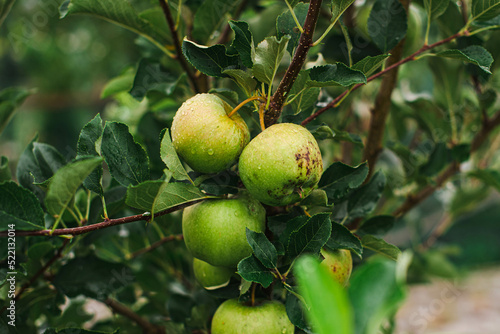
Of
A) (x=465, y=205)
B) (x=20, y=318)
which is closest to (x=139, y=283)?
(x=20, y=318)

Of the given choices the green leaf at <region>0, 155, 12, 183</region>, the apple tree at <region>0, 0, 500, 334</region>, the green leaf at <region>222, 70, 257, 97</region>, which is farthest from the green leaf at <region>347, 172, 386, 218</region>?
the green leaf at <region>0, 155, 12, 183</region>

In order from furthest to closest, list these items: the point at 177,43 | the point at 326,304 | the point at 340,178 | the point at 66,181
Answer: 1. the point at 177,43
2. the point at 340,178
3. the point at 66,181
4. the point at 326,304

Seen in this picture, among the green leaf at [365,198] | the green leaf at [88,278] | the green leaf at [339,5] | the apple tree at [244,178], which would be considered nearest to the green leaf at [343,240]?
the apple tree at [244,178]

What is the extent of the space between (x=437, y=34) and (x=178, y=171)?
659 mm

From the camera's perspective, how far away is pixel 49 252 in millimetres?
563

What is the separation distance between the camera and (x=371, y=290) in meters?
0.20

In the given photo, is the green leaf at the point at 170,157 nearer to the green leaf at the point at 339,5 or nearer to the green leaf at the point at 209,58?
the green leaf at the point at 209,58

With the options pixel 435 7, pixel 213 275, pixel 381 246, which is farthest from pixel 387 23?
pixel 213 275

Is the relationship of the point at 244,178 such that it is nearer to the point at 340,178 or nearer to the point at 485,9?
the point at 340,178

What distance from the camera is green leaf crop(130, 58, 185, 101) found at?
1.92ft

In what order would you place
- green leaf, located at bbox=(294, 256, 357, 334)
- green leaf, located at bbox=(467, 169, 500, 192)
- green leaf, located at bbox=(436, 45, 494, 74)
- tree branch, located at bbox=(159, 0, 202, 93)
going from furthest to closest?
green leaf, located at bbox=(467, 169, 500, 192)
tree branch, located at bbox=(159, 0, 202, 93)
green leaf, located at bbox=(436, 45, 494, 74)
green leaf, located at bbox=(294, 256, 357, 334)

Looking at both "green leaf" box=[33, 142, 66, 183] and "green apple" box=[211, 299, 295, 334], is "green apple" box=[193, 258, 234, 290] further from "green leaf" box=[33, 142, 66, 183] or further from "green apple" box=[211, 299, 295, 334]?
"green leaf" box=[33, 142, 66, 183]

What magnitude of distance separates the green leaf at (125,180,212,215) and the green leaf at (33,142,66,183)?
0.19m

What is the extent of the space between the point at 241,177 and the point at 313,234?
0.29 feet
